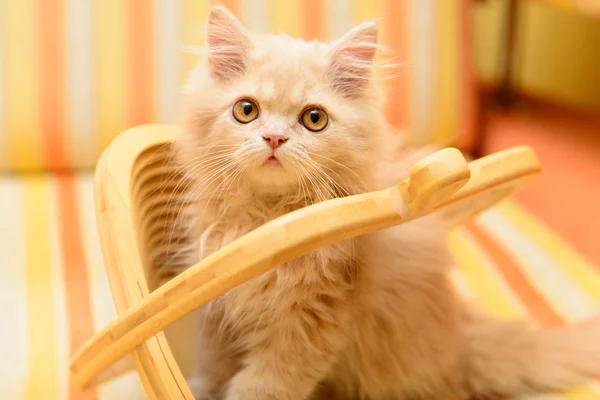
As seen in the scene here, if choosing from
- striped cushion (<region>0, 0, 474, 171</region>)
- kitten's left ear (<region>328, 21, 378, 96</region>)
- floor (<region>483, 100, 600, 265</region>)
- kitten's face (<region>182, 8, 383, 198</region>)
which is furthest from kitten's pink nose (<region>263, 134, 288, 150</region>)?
floor (<region>483, 100, 600, 265</region>)

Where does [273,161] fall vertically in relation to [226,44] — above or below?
below

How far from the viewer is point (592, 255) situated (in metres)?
1.72

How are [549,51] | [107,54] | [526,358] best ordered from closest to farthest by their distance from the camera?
[526,358]
[107,54]
[549,51]

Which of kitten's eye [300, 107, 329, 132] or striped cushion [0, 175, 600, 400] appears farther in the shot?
striped cushion [0, 175, 600, 400]

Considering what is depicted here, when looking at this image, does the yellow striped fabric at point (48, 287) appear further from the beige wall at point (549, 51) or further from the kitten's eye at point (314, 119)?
the beige wall at point (549, 51)

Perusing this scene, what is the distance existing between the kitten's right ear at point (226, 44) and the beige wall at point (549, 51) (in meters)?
1.94

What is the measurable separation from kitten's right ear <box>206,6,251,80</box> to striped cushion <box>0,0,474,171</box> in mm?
710

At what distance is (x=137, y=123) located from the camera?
5.64ft

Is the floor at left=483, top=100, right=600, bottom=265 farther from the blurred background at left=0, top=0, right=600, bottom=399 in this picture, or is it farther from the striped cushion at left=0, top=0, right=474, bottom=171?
the striped cushion at left=0, top=0, right=474, bottom=171

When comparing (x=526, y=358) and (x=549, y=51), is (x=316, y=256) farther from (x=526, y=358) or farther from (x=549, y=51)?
(x=549, y=51)

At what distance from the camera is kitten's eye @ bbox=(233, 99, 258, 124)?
955mm

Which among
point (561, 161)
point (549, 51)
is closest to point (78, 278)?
point (561, 161)

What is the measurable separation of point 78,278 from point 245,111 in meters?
0.62

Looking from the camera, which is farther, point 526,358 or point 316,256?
point 526,358
